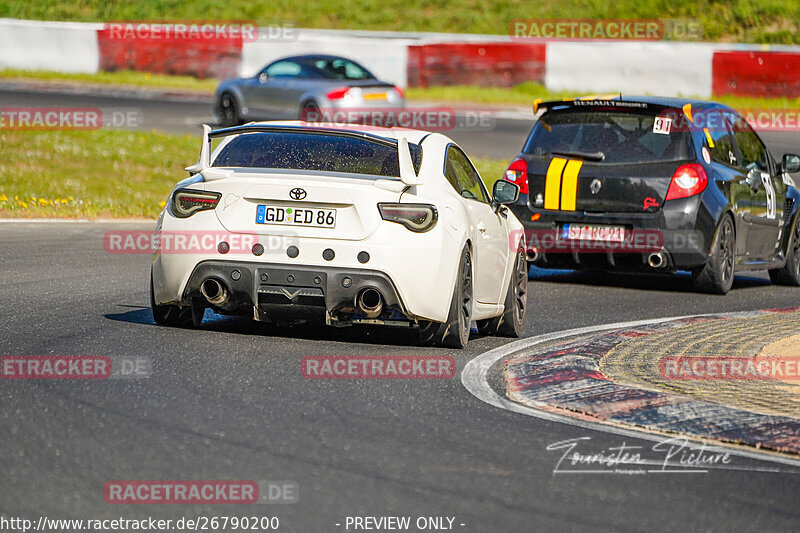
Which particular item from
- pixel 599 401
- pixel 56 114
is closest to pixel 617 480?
pixel 599 401

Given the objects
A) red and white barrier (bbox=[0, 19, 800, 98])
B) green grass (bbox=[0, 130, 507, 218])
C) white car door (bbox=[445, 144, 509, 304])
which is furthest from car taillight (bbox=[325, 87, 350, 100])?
white car door (bbox=[445, 144, 509, 304])

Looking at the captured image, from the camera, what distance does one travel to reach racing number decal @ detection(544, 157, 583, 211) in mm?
12453

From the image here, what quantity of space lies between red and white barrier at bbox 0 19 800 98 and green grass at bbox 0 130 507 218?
964 cm

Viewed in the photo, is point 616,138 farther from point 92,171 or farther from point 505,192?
point 92,171

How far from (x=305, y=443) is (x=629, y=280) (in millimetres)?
8252

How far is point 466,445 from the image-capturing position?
611cm

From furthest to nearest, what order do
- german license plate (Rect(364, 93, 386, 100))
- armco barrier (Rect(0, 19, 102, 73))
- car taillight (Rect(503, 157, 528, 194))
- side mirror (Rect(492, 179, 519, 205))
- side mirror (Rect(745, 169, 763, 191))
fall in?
armco barrier (Rect(0, 19, 102, 73)) < german license plate (Rect(364, 93, 386, 100)) < side mirror (Rect(745, 169, 763, 191)) < car taillight (Rect(503, 157, 528, 194)) < side mirror (Rect(492, 179, 519, 205))

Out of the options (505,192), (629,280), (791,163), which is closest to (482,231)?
(505,192)

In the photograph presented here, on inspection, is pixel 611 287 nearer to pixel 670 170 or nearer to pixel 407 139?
pixel 670 170

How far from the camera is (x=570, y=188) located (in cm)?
1245

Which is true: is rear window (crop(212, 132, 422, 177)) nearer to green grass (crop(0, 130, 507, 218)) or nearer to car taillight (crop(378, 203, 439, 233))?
car taillight (crop(378, 203, 439, 233))

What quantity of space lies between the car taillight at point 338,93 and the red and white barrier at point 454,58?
857 centimetres

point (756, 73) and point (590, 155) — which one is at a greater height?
point (590, 155)

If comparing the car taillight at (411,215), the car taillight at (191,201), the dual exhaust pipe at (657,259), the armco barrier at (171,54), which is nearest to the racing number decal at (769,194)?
the dual exhaust pipe at (657,259)
